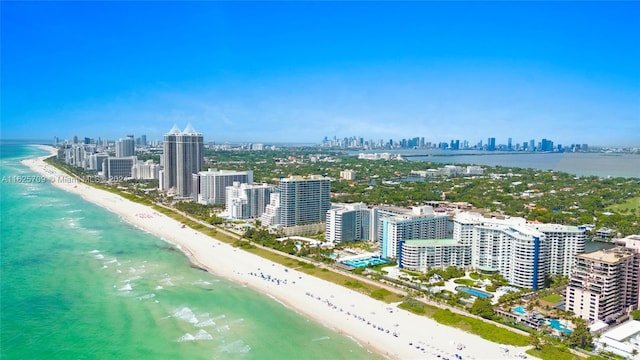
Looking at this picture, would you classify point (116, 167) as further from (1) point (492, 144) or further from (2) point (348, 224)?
(1) point (492, 144)

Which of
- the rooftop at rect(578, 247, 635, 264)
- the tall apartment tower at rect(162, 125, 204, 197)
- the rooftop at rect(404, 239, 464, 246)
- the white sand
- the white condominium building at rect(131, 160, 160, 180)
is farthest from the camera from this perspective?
the white condominium building at rect(131, 160, 160, 180)

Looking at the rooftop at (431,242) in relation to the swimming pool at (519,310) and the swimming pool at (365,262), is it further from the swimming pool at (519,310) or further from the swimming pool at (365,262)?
the swimming pool at (519,310)

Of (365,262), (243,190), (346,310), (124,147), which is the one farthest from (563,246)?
(124,147)

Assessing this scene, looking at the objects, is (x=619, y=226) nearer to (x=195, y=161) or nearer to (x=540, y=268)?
(x=540, y=268)

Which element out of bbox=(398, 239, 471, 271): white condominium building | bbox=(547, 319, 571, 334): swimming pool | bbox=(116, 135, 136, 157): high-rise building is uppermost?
bbox=(116, 135, 136, 157): high-rise building

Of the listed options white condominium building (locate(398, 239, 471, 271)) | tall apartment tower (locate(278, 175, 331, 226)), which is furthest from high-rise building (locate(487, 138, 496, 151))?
white condominium building (locate(398, 239, 471, 271))

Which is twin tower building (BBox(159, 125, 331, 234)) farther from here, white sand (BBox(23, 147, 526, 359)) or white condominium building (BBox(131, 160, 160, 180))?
white condominium building (BBox(131, 160, 160, 180))

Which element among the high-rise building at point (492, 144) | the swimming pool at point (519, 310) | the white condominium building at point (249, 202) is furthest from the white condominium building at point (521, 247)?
the high-rise building at point (492, 144)
